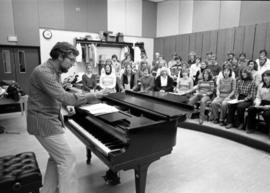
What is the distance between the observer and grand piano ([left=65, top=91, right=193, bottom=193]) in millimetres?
1478

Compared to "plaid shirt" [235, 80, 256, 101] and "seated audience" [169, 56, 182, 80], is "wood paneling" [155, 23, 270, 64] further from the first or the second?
"plaid shirt" [235, 80, 256, 101]

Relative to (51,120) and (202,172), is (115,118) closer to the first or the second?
(51,120)

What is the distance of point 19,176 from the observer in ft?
4.92

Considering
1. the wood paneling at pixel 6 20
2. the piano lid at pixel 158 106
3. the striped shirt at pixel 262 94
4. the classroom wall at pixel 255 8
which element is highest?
the wood paneling at pixel 6 20

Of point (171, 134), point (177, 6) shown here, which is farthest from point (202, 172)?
point (177, 6)

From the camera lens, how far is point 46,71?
4.86 ft

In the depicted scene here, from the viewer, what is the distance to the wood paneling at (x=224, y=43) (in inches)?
238

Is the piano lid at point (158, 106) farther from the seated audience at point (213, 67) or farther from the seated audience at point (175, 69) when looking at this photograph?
the seated audience at point (175, 69)

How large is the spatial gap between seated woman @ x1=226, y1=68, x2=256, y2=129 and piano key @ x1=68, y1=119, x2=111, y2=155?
2765mm

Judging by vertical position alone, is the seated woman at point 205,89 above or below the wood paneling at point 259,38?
below

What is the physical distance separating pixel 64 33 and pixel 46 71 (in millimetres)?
6342

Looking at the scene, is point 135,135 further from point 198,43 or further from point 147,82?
point 198,43

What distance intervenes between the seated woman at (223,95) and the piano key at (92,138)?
2.84 m

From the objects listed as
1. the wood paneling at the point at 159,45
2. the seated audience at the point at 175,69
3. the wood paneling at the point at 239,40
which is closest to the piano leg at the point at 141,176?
the seated audience at the point at 175,69
